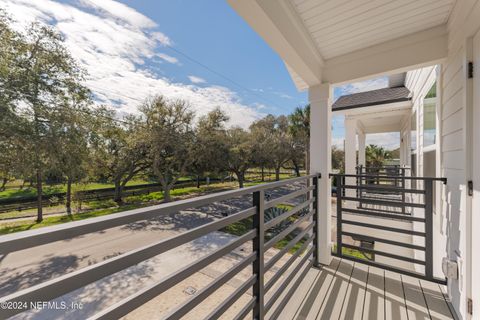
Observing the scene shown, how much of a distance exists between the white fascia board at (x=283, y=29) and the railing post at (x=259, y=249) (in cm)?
110

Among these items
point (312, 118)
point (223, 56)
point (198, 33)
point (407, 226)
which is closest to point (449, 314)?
point (312, 118)

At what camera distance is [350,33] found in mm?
1963

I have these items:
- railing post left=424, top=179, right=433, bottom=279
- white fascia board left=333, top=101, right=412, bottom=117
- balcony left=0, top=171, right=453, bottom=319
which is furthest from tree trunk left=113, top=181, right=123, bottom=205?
railing post left=424, top=179, right=433, bottom=279

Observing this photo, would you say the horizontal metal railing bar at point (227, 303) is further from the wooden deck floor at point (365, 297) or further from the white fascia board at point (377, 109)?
Result: the white fascia board at point (377, 109)

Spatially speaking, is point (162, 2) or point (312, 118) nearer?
point (312, 118)

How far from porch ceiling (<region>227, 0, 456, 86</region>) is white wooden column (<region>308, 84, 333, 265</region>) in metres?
0.22

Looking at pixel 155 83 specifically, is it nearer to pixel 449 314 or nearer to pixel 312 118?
pixel 312 118

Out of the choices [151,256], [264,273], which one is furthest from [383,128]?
[151,256]

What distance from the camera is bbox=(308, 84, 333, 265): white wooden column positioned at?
2.42 meters

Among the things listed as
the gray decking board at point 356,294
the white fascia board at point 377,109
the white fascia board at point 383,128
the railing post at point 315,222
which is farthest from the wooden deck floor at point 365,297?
the white fascia board at point 383,128

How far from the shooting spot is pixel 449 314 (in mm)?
1649

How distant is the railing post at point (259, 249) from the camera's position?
1356 millimetres

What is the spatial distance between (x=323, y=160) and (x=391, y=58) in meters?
1.18

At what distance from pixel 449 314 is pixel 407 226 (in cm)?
343
